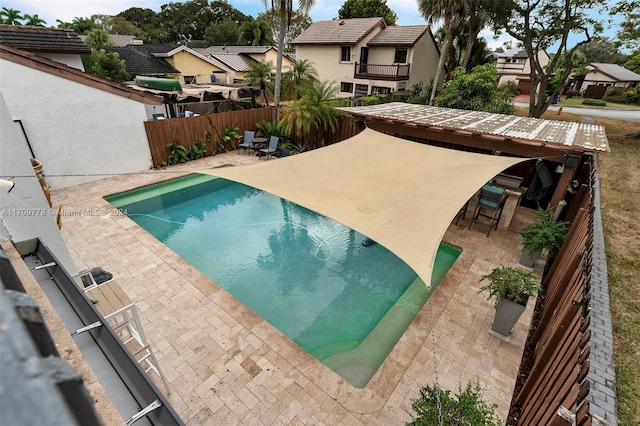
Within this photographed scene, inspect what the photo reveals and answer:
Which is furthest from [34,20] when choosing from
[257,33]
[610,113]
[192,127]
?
[610,113]

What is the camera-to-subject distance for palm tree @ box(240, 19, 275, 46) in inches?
1644

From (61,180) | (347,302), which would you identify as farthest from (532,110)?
(61,180)

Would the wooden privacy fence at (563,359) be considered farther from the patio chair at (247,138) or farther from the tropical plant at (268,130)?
the patio chair at (247,138)

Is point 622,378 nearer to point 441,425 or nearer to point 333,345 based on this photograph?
point 441,425

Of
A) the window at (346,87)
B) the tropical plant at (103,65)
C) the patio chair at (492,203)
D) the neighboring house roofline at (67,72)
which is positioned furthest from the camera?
the window at (346,87)

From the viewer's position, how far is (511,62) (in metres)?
53.1

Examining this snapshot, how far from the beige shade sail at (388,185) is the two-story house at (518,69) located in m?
43.7

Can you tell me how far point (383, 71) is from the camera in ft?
80.0

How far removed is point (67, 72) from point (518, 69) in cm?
6036

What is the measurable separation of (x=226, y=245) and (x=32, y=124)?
7706 millimetres

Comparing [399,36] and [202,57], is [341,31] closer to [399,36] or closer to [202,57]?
[399,36]

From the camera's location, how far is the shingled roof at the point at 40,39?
12.5 m

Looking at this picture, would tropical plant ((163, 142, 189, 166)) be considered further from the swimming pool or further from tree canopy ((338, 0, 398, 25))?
tree canopy ((338, 0, 398, 25))

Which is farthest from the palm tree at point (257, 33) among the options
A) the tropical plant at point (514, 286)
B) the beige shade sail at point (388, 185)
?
the tropical plant at point (514, 286)
